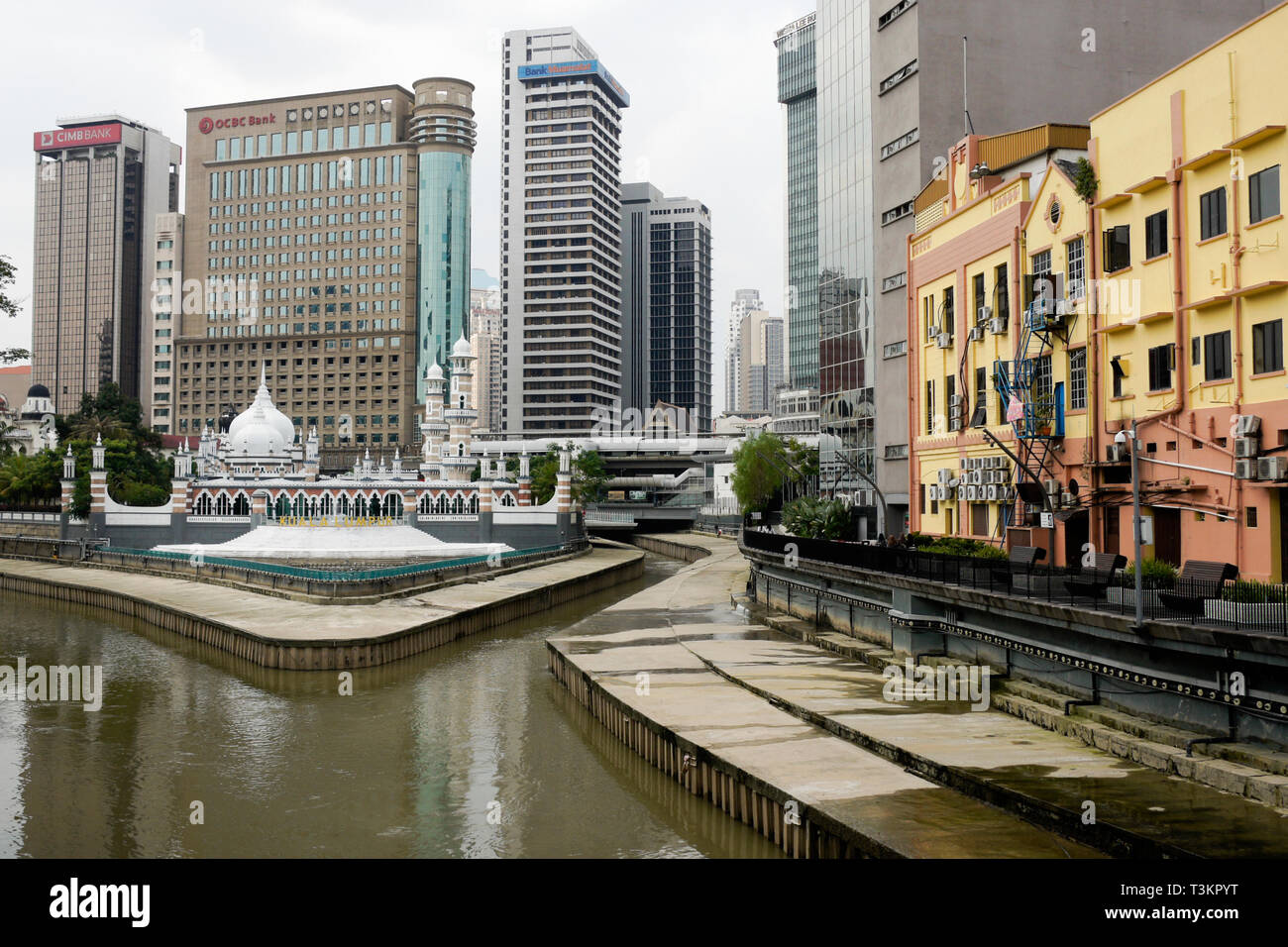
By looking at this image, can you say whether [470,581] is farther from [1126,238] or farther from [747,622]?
[1126,238]

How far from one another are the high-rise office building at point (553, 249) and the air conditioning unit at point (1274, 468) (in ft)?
536

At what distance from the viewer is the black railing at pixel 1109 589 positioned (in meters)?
18.2

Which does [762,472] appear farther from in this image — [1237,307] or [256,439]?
[1237,307]

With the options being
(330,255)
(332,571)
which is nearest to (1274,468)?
(332,571)

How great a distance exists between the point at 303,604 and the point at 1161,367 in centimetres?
3750

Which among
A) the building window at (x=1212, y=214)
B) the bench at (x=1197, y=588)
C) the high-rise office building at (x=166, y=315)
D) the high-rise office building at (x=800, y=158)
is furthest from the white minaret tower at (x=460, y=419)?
the high-rise office building at (x=166, y=315)

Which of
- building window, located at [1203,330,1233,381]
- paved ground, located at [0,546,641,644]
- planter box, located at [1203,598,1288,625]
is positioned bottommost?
paved ground, located at [0,546,641,644]

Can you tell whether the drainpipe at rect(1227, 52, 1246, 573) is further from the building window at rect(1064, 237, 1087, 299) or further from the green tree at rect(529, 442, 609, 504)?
the green tree at rect(529, 442, 609, 504)

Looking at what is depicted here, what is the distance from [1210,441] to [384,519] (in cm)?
6197

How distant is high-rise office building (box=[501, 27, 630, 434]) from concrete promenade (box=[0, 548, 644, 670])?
117906mm

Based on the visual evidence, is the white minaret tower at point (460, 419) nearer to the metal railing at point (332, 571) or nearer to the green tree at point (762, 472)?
the metal railing at point (332, 571)

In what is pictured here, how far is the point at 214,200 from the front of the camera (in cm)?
18900

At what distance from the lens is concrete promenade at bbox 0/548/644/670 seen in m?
38.1

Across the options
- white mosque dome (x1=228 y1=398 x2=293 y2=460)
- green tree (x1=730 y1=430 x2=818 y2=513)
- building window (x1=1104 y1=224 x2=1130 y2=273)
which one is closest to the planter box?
building window (x1=1104 y1=224 x2=1130 y2=273)
